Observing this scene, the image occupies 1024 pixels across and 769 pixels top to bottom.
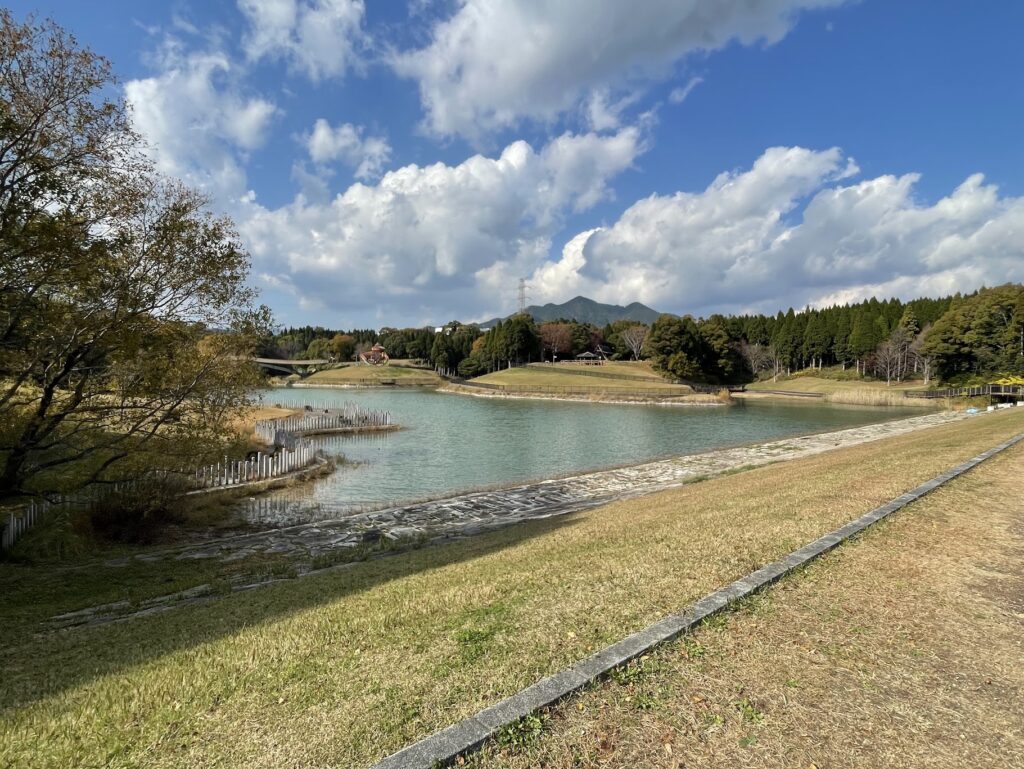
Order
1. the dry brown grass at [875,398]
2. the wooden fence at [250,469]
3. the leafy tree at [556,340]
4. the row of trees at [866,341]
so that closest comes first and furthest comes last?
1. the wooden fence at [250,469]
2. the dry brown grass at [875,398]
3. the row of trees at [866,341]
4. the leafy tree at [556,340]

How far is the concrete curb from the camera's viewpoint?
292 centimetres

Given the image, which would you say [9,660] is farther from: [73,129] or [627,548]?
[73,129]

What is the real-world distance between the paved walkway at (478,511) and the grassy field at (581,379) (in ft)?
171

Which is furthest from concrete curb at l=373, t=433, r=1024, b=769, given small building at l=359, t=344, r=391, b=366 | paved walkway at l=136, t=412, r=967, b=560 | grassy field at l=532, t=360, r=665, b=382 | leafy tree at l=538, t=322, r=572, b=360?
small building at l=359, t=344, r=391, b=366

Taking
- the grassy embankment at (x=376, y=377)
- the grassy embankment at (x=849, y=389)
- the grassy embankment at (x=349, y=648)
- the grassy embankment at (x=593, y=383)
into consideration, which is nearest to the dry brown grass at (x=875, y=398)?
the grassy embankment at (x=849, y=389)

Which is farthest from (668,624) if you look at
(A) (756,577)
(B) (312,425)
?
(B) (312,425)

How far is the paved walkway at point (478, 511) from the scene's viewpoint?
40.3 feet

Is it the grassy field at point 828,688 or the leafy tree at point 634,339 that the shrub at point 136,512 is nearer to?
the grassy field at point 828,688

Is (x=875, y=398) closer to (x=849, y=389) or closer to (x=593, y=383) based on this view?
(x=849, y=389)

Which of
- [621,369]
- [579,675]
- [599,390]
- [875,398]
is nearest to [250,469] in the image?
[579,675]

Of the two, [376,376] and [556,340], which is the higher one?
[556,340]

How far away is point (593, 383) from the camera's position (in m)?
81.8

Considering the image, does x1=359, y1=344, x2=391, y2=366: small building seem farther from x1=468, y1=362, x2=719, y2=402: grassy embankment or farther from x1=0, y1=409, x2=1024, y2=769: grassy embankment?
x1=0, y1=409, x2=1024, y2=769: grassy embankment

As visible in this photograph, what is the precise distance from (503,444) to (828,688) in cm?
2786
